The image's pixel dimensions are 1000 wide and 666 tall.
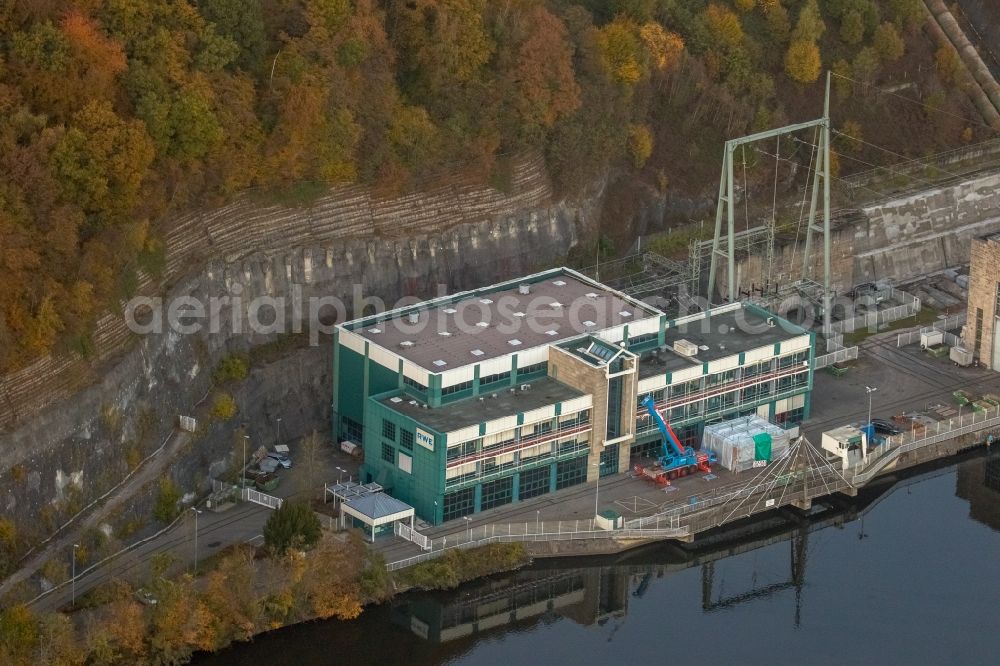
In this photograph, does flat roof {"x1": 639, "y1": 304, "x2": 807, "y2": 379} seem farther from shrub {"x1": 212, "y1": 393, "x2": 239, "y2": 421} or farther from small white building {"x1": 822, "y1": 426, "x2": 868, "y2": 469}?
shrub {"x1": 212, "y1": 393, "x2": 239, "y2": 421}

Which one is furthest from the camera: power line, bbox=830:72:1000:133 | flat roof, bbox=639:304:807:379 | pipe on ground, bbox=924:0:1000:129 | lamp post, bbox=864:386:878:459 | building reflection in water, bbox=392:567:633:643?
pipe on ground, bbox=924:0:1000:129

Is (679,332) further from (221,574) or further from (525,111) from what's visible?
(221,574)

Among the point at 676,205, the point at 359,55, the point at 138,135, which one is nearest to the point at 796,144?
the point at 676,205

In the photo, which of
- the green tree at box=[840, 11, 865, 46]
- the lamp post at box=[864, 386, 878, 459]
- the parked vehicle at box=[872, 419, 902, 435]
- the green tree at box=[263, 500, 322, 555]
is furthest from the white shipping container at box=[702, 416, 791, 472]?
the green tree at box=[840, 11, 865, 46]

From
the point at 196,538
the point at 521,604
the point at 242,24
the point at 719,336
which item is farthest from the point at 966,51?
the point at 196,538

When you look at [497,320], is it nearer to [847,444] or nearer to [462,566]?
[462,566]

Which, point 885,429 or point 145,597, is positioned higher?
point 885,429
